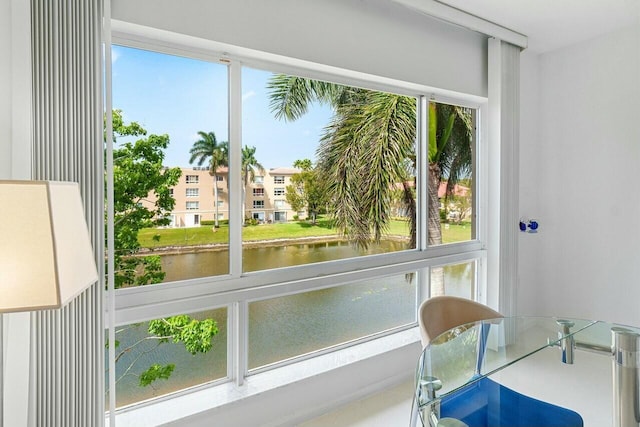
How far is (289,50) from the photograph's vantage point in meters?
2.21

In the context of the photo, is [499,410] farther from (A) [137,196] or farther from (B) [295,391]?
(A) [137,196]

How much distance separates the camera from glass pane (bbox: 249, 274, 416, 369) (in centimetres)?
233

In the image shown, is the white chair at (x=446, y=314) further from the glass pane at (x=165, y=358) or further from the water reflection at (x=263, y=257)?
the glass pane at (x=165, y=358)

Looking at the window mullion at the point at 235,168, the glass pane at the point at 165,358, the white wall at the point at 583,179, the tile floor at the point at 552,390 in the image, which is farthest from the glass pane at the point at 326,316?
the white wall at the point at 583,179

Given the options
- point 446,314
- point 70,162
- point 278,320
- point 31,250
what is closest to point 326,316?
point 278,320

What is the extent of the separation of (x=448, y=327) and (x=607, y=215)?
2.36 meters

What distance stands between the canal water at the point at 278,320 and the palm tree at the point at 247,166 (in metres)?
0.36

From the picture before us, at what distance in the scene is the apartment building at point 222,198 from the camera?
2.05 meters

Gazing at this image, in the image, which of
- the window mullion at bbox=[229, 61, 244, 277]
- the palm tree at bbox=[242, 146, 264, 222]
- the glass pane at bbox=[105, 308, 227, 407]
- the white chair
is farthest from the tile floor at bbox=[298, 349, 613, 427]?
the palm tree at bbox=[242, 146, 264, 222]

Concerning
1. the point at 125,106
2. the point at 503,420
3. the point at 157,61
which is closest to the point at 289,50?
the point at 157,61

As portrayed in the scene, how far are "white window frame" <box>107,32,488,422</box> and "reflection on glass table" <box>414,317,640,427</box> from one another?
34.3 inches

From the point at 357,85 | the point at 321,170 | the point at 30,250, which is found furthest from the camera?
the point at 357,85

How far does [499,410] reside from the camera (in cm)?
149

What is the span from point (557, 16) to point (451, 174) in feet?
4.57
